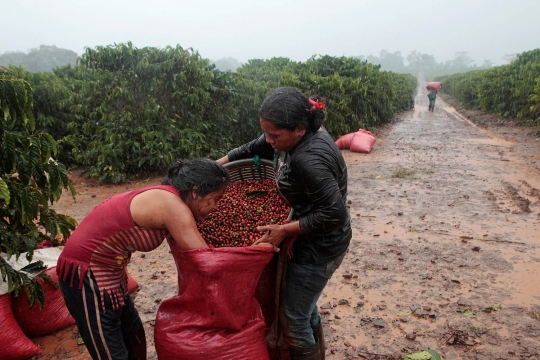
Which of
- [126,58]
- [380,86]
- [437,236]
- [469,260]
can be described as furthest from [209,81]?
[380,86]

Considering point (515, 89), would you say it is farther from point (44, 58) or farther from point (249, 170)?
point (44, 58)

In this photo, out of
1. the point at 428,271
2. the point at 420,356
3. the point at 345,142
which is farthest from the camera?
the point at 345,142

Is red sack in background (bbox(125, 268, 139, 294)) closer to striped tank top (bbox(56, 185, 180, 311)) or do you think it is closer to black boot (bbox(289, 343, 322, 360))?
striped tank top (bbox(56, 185, 180, 311))

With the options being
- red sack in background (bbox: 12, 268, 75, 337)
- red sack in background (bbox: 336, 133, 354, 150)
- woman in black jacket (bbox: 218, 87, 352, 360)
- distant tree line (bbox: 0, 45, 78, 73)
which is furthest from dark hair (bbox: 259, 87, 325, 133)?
distant tree line (bbox: 0, 45, 78, 73)

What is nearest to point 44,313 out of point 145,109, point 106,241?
point 106,241

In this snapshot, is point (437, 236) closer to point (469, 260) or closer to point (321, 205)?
point (469, 260)

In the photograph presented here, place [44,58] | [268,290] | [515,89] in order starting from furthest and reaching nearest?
[44,58]
[515,89]
[268,290]

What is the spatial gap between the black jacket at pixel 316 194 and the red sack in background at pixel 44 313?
184cm

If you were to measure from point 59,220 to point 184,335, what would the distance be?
1544 millimetres

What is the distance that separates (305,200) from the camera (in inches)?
75.0

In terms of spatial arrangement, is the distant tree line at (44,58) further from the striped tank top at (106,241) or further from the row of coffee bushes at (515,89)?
the striped tank top at (106,241)

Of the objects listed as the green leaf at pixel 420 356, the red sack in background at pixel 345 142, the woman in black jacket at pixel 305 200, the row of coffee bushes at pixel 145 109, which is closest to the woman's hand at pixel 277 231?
the woman in black jacket at pixel 305 200

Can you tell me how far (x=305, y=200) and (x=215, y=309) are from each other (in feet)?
2.19

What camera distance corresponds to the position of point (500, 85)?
1554 centimetres
